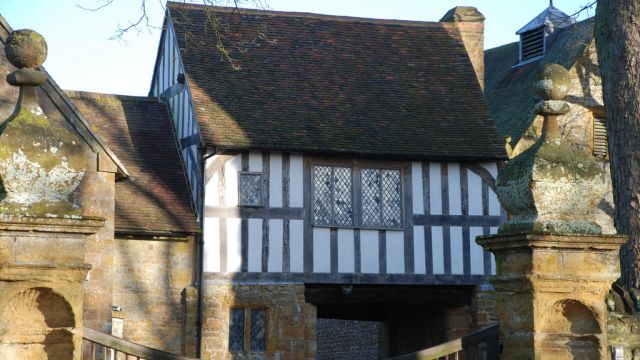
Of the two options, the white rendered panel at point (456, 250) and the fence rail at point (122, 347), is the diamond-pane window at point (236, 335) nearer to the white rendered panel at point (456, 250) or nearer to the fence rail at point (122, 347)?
the white rendered panel at point (456, 250)

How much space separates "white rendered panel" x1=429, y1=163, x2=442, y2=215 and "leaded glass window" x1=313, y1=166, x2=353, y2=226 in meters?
1.47

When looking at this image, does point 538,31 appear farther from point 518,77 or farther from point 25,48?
point 25,48

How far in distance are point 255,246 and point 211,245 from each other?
75 cm

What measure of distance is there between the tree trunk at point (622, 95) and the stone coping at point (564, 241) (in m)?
4.16

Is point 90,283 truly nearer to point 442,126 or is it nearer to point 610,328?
point 442,126

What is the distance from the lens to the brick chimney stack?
73.8 feet

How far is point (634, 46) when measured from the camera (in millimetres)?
12578

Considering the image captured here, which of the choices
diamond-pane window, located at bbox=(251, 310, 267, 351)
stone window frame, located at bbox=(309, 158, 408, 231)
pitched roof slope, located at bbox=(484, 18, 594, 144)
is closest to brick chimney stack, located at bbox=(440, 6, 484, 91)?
pitched roof slope, located at bbox=(484, 18, 594, 144)

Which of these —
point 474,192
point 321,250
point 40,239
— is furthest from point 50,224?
point 474,192

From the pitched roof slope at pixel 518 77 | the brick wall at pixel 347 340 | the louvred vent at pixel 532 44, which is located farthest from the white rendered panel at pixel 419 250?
the louvred vent at pixel 532 44

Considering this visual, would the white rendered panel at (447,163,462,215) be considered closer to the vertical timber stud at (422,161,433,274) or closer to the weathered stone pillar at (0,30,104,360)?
the vertical timber stud at (422,161,433,274)

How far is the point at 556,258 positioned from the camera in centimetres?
735

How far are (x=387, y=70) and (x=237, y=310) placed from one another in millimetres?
5914

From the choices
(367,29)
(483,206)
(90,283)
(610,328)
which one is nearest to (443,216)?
(483,206)
